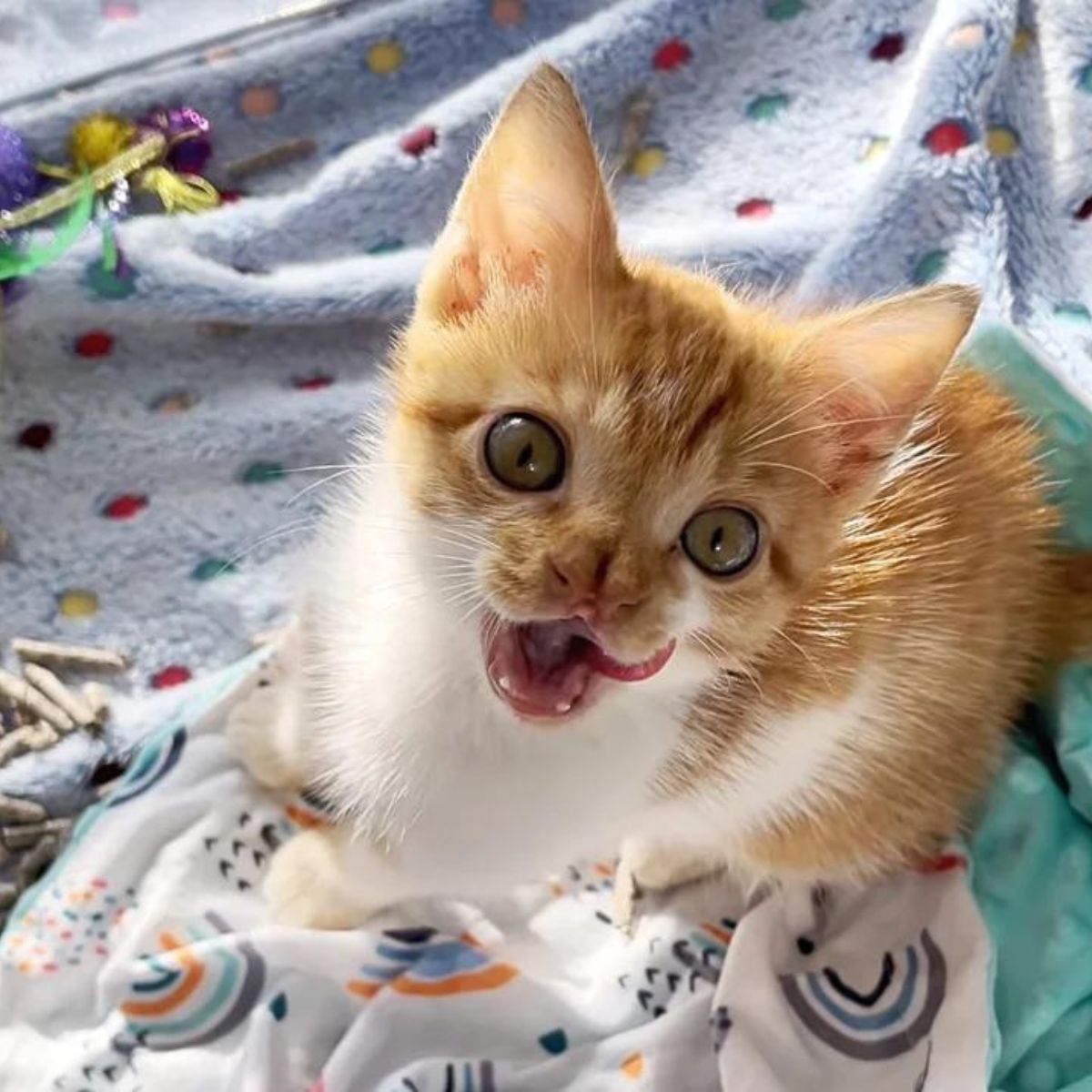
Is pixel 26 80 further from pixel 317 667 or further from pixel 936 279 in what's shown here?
pixel 936 279

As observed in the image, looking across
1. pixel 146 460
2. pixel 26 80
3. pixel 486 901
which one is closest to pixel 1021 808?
pixel 486 901

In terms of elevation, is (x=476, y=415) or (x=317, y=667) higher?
(x=476, y=415)

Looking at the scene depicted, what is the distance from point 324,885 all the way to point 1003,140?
1.17 m


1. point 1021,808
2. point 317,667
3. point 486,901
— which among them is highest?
point 317,667

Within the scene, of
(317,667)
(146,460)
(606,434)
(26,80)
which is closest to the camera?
(606,434)

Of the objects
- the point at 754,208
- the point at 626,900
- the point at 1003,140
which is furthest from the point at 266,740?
the point at 1003,140

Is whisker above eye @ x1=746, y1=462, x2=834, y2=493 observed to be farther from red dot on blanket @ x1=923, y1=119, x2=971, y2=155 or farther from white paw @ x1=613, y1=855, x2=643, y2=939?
red dot on blanket @ x1=923, y1=119, x2=971, y2=155

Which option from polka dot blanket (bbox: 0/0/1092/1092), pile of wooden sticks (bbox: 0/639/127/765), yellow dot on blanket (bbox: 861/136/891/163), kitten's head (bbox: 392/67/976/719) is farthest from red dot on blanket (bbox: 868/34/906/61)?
pile of wooden sticks (bbox: 0/639/127/765)

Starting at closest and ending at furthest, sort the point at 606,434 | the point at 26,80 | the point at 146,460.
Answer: the point at 606,434 < the point at 146,460 < the point at 26,80

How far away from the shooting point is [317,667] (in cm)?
139

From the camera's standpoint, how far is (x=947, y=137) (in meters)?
1.69

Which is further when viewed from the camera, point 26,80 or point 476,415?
point 26,80

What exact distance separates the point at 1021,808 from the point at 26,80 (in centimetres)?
142

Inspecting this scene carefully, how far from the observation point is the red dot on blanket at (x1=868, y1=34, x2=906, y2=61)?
1.83 meters
